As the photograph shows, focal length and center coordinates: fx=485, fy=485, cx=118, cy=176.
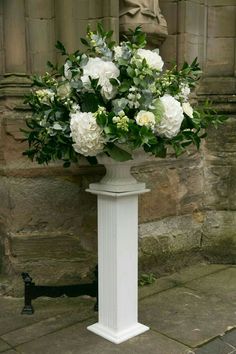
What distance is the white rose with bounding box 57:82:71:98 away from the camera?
248cm

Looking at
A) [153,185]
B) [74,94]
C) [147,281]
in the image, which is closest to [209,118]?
[74,94]

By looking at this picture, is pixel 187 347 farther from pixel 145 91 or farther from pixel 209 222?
pixel 209 222

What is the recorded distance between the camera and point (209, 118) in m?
2.71

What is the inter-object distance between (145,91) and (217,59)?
208cm

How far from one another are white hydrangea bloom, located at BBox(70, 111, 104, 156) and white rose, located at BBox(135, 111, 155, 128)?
19cm

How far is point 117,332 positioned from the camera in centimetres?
268

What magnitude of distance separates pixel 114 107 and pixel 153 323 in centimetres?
137

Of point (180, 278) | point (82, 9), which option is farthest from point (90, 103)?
point (180, 278)

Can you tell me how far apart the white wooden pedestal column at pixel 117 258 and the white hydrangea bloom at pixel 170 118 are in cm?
33

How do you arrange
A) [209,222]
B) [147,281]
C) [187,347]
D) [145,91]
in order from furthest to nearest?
[209,222] → [147,281] → [187,347] → [145,91]

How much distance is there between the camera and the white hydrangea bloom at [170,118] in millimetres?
2354

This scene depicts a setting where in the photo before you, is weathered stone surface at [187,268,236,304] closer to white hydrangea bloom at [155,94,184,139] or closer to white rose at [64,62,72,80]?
white hydrangea bloom at [155,94,184,139]

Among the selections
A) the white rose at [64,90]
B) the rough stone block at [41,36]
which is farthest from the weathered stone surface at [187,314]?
the rough stone block at [41,36]

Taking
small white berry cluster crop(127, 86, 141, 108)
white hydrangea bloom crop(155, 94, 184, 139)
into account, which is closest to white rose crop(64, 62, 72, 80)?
small white berry cluster crop(127, 86, 141, 108)
